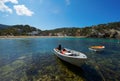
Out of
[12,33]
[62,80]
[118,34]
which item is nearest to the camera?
[62,80]

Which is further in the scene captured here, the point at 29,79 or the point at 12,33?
the point at 12,33

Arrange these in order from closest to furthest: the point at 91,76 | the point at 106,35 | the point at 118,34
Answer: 1. the point at 91,76
2. the point at 118,34
3. the point at 106,35

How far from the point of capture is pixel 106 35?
395 ft

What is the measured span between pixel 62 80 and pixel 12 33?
143 metres

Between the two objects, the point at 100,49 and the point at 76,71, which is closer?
the point at 76,71

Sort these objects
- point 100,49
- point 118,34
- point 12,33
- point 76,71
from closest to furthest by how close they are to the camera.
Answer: point 76,71, point 100,49, point 118,34, point 12,33

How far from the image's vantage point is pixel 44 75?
47.1ft

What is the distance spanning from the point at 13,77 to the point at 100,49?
24.7 metres

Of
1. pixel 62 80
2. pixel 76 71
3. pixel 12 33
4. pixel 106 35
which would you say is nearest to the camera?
pixel 62 80

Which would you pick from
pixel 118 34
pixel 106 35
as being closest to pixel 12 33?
pixel 106 35

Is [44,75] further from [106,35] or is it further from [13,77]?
[106,35]

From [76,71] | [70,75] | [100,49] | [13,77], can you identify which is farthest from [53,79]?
[100,49]

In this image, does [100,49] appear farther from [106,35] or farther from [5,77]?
[106,35]

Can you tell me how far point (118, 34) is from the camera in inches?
4363
